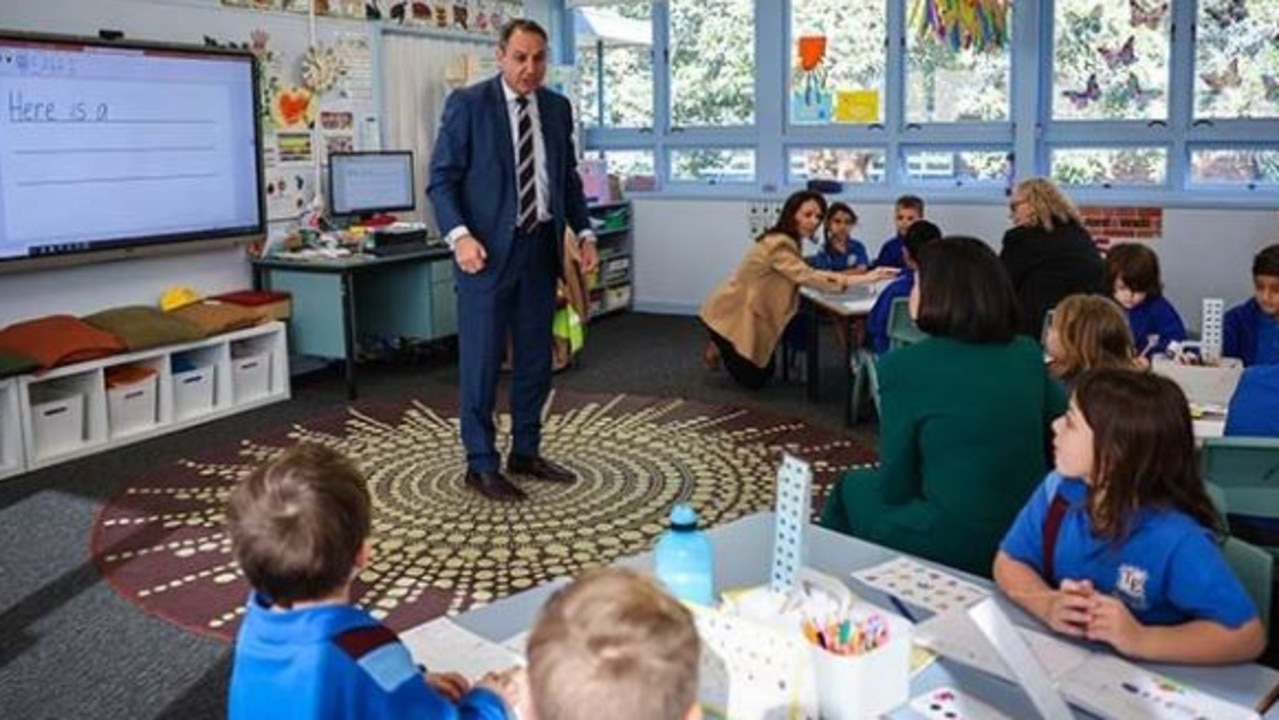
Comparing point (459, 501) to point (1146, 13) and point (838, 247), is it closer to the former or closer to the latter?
point (838, 247)

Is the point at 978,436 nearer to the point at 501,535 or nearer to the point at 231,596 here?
the point at 501,535

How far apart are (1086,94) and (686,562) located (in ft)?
21.1

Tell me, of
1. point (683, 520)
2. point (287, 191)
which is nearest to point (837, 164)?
point (287, 191)

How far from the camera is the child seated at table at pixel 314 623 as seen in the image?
4.33 feet

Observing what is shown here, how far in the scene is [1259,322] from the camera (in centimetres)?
363

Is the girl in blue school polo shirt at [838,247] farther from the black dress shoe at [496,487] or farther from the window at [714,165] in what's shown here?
the black dress shoe at [496,487]

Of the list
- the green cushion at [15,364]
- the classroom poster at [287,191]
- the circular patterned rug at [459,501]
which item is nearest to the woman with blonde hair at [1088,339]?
the circular patterned rug at [459,501]

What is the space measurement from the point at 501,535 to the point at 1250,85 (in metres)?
5.31

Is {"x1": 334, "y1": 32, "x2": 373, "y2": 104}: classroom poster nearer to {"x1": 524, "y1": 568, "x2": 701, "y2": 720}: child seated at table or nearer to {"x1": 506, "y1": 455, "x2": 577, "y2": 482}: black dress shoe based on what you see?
{"x1": 506, "y1": 455, "x2": 577, "y2": 482}: black dress shoe

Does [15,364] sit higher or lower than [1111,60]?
lower

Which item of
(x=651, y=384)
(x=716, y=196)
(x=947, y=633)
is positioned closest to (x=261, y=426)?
(x=651, y=384)

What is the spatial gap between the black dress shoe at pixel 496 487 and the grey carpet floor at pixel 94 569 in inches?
49.7

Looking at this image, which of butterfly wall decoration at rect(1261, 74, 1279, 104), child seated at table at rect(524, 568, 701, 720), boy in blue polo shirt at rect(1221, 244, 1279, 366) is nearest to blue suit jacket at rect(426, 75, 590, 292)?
boy in blue polo shirt at rect(1221, 244, 1279, 366)

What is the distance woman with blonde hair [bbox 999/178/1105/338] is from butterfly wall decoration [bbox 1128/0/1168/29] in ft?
8.96
